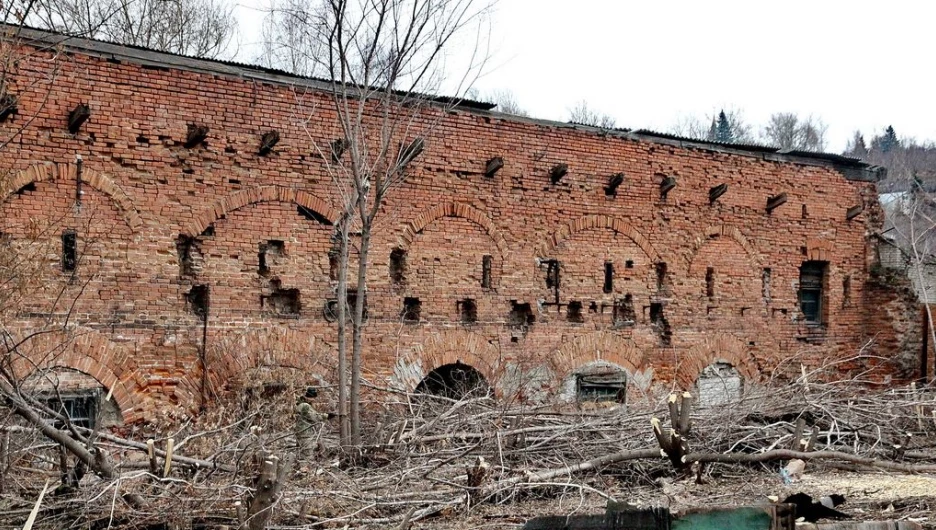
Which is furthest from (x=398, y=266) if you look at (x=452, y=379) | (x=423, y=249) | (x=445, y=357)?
(x=452, y=379)

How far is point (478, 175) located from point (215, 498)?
678cm

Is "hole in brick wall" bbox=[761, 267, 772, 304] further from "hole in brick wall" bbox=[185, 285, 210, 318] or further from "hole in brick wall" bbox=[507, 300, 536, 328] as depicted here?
"hole in brick wall" bbox=[185, 285, 210, 318]

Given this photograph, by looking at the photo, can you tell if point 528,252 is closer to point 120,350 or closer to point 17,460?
point 120,350

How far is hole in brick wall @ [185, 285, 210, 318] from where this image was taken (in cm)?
1049

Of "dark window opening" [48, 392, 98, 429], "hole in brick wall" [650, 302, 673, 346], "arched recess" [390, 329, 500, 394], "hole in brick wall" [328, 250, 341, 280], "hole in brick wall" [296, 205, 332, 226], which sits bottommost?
"dark window opening" [48, 392, 98, 429]

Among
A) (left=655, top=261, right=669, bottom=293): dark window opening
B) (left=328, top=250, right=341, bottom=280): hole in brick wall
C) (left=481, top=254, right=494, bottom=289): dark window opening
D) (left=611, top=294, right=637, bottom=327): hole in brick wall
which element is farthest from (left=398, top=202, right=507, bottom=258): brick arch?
(left=655, top=261, right=669, bottom=293): dark window opening

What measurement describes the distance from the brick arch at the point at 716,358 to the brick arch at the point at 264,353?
5577mm

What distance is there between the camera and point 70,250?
386 inches

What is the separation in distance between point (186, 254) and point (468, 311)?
12.0 ft

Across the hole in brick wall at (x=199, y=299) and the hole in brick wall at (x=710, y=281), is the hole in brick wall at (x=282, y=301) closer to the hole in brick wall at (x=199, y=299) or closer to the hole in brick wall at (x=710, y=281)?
the hole in brick wall at (x=199, y=299)

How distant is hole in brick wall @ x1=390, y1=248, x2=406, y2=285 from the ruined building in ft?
0.13

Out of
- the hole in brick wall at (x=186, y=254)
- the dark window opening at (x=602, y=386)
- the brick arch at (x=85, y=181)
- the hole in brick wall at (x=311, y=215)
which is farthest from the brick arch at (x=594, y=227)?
the brick arch at (x=85, y=181)

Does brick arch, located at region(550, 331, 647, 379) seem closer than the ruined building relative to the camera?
No

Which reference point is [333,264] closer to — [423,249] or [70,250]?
[423,249]
